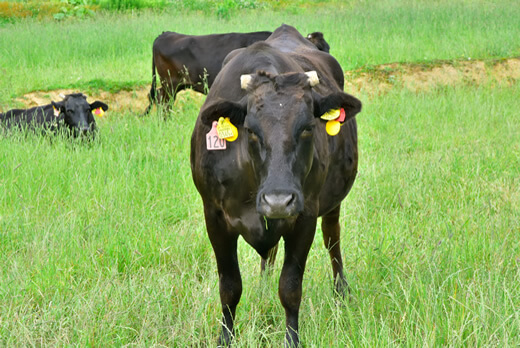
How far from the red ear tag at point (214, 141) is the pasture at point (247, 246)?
96cm

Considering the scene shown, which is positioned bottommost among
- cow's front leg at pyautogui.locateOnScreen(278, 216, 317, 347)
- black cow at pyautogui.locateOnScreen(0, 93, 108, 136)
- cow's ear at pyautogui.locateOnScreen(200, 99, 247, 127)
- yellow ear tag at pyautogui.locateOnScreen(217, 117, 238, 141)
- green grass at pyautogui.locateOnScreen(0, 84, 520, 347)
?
black cow at pyautogui.locateOnScreen(0, 93, 108, 136)

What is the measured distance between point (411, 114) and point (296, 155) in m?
6.32

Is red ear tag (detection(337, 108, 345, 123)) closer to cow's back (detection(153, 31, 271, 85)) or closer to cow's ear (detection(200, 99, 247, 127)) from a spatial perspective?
cow's ear (detection(200, 99, 247, 127))

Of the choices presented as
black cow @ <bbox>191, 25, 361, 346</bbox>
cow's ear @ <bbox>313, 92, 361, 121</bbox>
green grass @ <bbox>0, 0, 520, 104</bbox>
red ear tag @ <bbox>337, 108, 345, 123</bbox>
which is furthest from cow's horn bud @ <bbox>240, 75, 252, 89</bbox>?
green grass @ <bbox>0, 0, 520, 104</bbox>

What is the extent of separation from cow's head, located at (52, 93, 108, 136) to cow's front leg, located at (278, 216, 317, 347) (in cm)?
520

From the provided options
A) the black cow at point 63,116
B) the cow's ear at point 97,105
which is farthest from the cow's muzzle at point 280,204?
the cow's ear at point 97,105

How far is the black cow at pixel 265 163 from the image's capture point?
2.99m

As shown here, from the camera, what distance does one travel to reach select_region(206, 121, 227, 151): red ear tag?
334 centimetres

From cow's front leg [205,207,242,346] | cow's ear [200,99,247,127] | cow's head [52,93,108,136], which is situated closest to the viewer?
cow's ear [200,99,247,127]

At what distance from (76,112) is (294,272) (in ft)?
18.9

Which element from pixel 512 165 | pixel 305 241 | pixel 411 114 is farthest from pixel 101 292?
pixel 411 114

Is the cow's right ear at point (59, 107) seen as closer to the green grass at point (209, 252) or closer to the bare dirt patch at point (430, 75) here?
the green grass at point (209, 252)

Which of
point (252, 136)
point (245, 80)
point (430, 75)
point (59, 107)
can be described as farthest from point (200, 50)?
point (252, 136)

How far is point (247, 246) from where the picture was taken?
4855 mm
